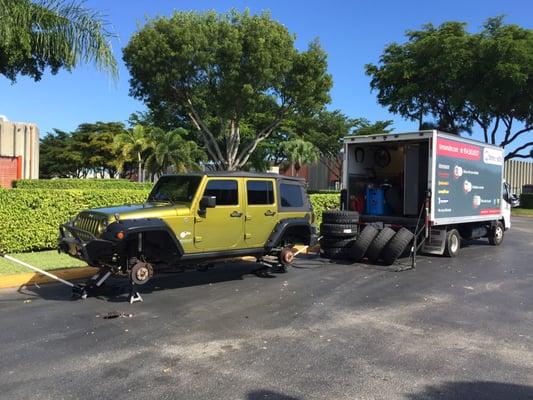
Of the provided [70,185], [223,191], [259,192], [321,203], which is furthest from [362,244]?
[70,185]

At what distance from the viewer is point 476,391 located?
14.9 feet

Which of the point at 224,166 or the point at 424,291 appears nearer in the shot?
the point at 424,291

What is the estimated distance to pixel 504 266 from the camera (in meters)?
11.8

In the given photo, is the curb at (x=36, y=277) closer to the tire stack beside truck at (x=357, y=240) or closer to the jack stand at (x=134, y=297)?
the jack stand at (x=134, y=297)

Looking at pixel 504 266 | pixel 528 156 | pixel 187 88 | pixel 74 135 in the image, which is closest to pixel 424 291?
pixel 504 266

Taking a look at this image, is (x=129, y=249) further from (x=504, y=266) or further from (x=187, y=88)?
(x=187, y=88)

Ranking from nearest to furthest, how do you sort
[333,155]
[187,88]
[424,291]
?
[424,291]
[187,88]
[333,155]

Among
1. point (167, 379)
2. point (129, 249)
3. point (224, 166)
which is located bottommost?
point (167, 379)

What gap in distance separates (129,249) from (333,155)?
4317cm

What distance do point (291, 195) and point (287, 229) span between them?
0.70m

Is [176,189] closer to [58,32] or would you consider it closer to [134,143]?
[58,32]

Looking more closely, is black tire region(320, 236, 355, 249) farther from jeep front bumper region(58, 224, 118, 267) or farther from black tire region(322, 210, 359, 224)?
jeep front bumper region(58, 224, 118, 267)

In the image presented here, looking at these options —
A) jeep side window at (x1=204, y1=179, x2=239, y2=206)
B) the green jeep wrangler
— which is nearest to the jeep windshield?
the green jeep wrangler

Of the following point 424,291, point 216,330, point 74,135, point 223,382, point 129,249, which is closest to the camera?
point 223,382
